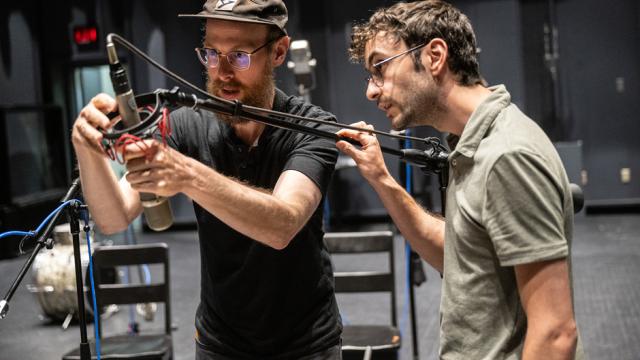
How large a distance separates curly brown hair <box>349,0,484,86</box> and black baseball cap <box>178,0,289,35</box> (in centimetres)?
31

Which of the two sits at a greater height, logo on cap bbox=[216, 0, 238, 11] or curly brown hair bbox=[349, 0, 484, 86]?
logo on cap bbox=[216, 0, 238, 11]

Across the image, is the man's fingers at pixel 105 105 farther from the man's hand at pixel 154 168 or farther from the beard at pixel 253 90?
the beard at pixel 253 90

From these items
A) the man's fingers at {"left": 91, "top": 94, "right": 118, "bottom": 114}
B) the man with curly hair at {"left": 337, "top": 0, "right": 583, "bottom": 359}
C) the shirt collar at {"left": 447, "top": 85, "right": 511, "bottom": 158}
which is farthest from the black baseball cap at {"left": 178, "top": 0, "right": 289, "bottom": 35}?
the shirt collar at {"left": 447, "top": 85, "right": 511, "bottom": 158}

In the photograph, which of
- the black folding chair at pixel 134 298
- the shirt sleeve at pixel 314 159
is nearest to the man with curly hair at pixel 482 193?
the shirt sleeve at pixel 314 159

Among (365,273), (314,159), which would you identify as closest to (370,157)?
(314,159)

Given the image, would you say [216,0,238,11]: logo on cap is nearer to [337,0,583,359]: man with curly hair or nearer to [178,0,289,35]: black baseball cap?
[178,0,289,35]: black baseball cap

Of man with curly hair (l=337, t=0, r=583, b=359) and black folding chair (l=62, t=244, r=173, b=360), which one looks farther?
black folding chair (l=62, t=244, r=173, b=360)

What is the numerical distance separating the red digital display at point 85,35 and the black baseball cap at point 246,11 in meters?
7.08

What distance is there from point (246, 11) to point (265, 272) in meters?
0.62

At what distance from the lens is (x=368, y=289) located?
143 inches

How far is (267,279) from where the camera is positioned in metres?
1.75

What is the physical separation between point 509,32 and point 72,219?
717 cm

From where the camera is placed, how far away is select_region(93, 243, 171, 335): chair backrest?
3.69 meters

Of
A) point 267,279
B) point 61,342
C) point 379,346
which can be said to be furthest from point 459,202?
point 61,342
